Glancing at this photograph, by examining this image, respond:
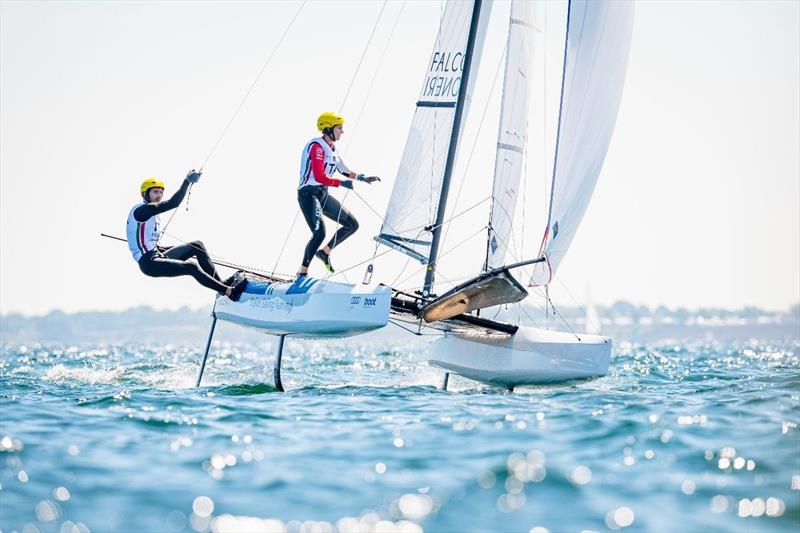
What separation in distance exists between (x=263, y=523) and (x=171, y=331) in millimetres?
149098

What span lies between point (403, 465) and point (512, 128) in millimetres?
6950

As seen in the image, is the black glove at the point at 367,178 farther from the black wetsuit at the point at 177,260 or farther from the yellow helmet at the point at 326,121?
the black wetsuit at the point at 177,260

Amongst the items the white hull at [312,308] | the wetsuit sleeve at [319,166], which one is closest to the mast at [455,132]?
the wetsuit sleeve at [319,166]

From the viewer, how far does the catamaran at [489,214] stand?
1045cm

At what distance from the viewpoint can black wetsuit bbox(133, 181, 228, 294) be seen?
1040 cm

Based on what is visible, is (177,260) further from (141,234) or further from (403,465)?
(403,465)

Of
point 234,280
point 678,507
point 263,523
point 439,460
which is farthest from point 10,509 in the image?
point 234,280

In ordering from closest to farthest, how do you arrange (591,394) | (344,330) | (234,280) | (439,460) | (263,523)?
(263,523), (439,460), (591,394), (344,330), (234,280)

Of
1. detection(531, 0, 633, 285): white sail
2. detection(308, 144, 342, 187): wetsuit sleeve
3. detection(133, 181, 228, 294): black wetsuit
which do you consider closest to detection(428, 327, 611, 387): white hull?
detection(531, 0, 633, 285): white sail

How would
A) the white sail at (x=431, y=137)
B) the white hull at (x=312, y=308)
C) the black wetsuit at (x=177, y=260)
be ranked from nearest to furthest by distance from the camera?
the white hull at (x=312, y=308) → the black wetsuit at (x=177, y=260) → the white sail at (x=431, y=137)

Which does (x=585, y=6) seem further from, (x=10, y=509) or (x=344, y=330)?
(x=10, y=509)

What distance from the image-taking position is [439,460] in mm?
5988

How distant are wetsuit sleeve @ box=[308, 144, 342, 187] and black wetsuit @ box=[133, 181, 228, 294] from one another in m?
1.49

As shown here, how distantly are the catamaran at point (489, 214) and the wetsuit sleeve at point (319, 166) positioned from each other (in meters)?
1.15
